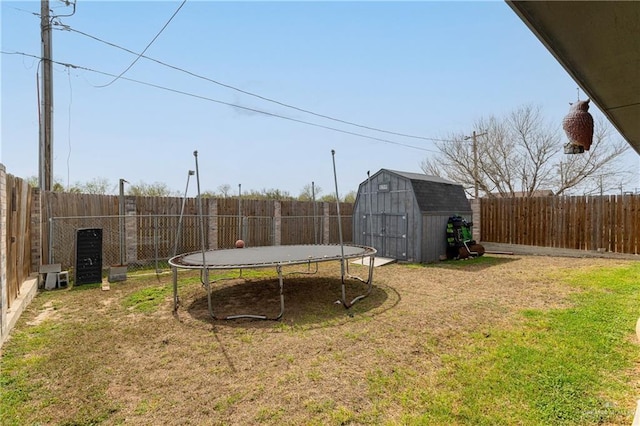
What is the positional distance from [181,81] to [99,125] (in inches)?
114

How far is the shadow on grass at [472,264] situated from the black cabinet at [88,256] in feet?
25.0

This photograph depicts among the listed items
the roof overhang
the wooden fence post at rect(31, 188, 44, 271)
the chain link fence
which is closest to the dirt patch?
the chain link fence

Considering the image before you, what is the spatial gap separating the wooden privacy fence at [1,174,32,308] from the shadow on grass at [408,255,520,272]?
324 inches

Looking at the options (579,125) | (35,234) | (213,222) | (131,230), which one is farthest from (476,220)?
(35,234)

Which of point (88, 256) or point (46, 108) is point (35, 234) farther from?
point (46, 108)

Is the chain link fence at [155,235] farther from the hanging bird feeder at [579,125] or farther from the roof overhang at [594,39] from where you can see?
the roof overhang at [594,39]

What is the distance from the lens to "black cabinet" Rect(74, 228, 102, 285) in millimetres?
6504

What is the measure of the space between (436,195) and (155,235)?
8.63m

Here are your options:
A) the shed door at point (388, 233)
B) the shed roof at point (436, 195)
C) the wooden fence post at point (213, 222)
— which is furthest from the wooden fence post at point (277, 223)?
the shed roof at point (436, 195)

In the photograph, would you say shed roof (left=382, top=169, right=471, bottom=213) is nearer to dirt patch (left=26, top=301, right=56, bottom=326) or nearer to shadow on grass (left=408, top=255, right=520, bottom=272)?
shadow on grass (left=408, top=255, right=520, bottom=272)

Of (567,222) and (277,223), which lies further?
(277,223)

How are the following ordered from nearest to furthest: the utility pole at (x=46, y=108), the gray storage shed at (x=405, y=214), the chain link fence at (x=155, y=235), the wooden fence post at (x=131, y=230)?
1. the chain link fence at (x=155, y=235)
2. the utility pole at (x=46, y=108)
3. the wooden fence post at (x=131, y=230)
4. the gray storage shed at (x=405, y=214)

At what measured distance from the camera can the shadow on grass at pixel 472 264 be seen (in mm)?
8453

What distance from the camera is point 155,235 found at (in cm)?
859
